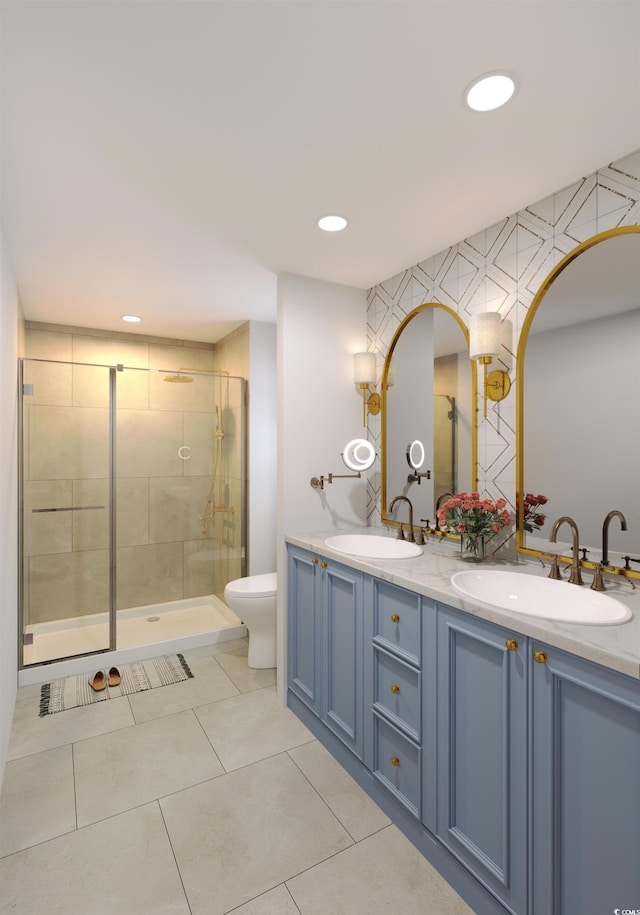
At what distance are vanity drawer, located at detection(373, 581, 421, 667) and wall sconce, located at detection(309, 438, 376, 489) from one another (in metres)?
0.93

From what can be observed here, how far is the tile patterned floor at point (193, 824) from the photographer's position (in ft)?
5.02

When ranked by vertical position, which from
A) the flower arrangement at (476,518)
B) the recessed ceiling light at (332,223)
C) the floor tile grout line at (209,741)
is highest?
the recessed ceiling light at (332,223)

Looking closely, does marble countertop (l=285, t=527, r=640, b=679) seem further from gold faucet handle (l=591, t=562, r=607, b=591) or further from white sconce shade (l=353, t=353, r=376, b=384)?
white sconce shade (l=353, t=353, r=376, b=384)

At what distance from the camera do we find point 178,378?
3.63 m

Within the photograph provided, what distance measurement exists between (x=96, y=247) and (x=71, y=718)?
253 cm

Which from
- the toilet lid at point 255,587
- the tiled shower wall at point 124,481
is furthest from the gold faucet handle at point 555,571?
the tiled shower wall at point 124,481

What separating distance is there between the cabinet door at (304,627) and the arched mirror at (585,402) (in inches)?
41.6

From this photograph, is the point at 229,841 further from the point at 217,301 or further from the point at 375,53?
the point at 217,301

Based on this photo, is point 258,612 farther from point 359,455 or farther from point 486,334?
point 486,334

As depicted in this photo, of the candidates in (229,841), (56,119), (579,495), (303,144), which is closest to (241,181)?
(303,144)

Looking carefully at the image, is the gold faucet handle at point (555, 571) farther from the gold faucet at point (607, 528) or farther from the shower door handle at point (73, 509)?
the shower door handle at point (73, 509)

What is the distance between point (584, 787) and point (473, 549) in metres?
0.97

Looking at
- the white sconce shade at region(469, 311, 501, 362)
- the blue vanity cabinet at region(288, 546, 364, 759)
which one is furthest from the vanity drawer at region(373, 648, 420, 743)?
the white sconce shade at region(469, 311, 501, 362)

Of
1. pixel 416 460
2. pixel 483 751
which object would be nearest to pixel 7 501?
pixel 416 460
